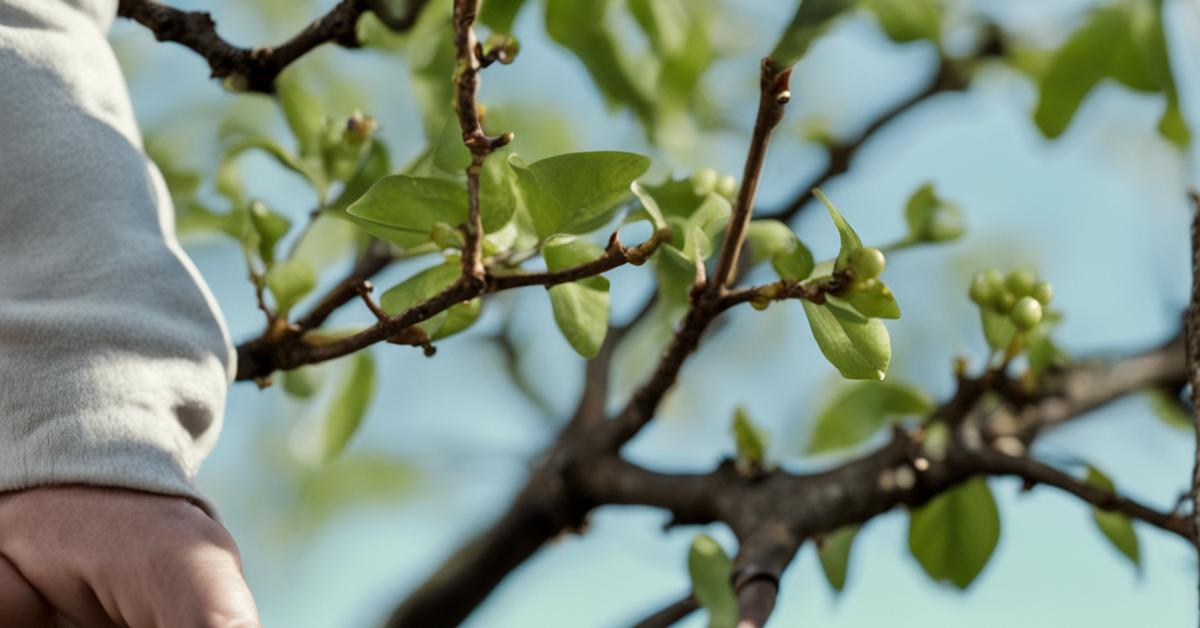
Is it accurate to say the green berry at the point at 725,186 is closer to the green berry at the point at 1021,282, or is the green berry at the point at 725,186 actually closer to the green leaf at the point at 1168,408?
the green berry at the point at 1021,282

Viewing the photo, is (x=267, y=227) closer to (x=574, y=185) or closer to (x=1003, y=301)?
(x=574, y=185)

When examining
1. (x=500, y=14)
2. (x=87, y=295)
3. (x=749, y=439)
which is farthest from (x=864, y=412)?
(x=87, y=295)

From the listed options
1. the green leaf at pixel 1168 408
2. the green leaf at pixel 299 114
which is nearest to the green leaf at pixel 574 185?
the green leaf at pixel 299 114

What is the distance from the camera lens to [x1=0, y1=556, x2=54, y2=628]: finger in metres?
0.35

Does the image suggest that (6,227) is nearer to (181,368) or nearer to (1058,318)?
(181,368)

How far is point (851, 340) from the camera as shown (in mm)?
405

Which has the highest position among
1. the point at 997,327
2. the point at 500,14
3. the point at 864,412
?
the point at 500,14

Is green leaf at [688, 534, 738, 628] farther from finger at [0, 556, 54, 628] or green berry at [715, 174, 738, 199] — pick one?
finger at [0, 556, 54, 628]

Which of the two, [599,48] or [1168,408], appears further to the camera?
[1168,408]

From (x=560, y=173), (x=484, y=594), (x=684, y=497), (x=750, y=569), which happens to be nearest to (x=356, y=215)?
(x=560, y=173)

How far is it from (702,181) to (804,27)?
0.12m

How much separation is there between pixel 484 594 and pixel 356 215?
0.57 m

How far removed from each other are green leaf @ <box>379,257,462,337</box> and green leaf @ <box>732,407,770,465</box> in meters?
0.27

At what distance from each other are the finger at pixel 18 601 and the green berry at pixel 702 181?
0.28 meters
